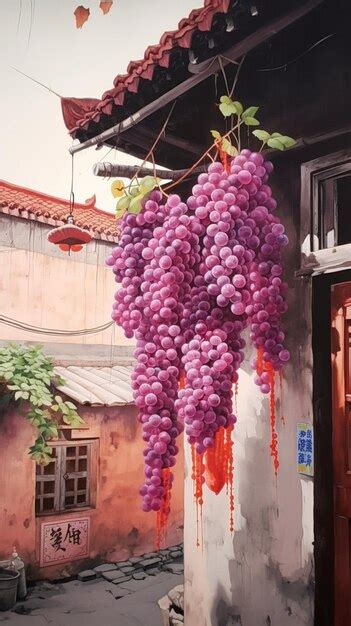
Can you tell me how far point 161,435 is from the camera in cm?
165

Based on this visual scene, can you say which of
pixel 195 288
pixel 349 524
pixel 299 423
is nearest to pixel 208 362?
pixel 195 288

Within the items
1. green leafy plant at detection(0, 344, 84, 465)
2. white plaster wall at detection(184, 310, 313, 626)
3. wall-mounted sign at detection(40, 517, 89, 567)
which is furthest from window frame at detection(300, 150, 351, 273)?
wall-mounted sign at detection(40, 517, 89, 567)

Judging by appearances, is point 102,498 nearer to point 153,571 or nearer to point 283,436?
point 153,571

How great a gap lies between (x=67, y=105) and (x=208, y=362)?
167 cm

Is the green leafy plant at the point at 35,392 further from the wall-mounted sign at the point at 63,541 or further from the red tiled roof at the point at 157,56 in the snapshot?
the red tiled roof at the point at 157,56

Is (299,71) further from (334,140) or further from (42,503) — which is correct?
(42,503)

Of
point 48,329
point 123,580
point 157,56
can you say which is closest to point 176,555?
point 123,580

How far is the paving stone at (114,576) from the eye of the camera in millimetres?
5246

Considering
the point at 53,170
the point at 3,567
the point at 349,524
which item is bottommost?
the point at 3,567

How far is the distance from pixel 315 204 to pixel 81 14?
1.42m

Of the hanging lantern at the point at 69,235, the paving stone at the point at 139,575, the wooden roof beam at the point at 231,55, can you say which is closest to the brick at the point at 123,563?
the paving stone at the point at 139,575

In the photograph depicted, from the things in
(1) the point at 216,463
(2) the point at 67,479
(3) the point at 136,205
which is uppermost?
(3) the point at 136,205

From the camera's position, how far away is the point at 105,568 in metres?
5.43

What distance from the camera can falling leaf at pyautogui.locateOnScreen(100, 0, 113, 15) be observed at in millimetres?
2443
